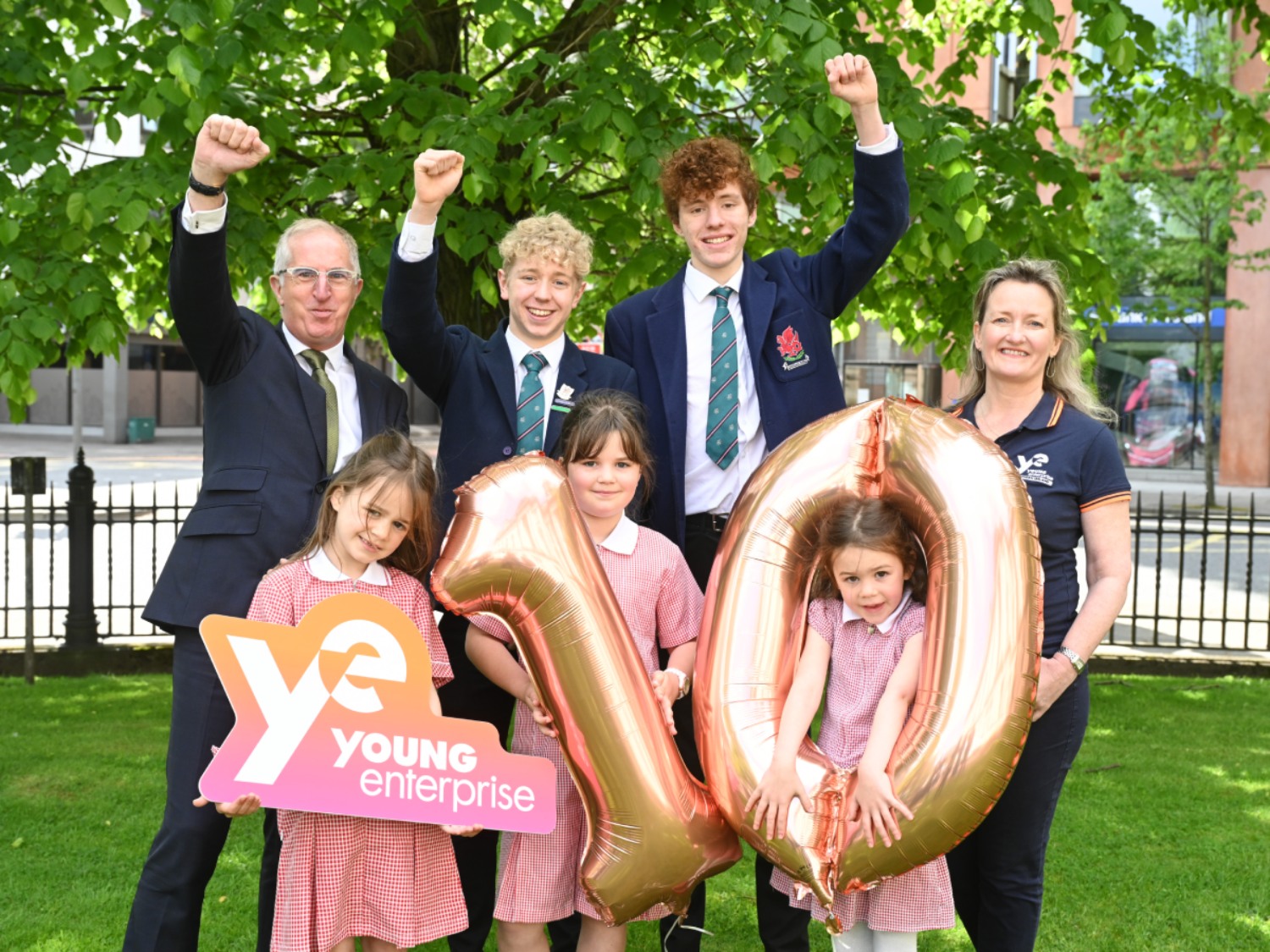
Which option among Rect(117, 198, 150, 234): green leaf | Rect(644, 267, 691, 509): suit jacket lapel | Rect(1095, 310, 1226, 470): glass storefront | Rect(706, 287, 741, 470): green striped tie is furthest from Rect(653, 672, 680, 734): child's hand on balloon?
Rect(1095, 310, 1226, 470): glass storefront

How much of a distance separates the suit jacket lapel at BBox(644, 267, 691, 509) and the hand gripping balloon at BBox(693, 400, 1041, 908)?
0.46 meters

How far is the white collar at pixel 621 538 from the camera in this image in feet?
9.21

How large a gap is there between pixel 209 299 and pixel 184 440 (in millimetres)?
31995

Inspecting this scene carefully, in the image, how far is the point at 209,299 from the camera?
8.95 ft

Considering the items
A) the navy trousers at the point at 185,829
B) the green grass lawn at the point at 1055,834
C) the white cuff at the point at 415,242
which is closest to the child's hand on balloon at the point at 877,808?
the navy trousers at the point at 185,829

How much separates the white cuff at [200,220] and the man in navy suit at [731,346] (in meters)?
1.13

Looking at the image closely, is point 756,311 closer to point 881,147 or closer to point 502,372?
point 881,147

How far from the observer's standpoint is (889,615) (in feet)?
8.50

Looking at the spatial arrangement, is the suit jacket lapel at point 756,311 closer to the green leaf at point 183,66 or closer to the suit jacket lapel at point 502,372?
the suit jacket lapel at point 502,372

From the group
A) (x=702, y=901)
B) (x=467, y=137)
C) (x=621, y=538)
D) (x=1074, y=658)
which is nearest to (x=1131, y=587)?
(x=467, y=137)

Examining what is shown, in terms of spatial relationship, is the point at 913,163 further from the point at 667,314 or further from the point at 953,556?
the point at 953,556

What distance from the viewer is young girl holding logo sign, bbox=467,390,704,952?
2695mm

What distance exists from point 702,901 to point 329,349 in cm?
185

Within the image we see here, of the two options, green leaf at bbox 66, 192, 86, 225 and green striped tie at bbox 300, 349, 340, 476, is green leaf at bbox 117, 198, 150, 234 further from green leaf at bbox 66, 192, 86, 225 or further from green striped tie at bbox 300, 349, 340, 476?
green striped tie at bbox 300, 349, 340, 476
